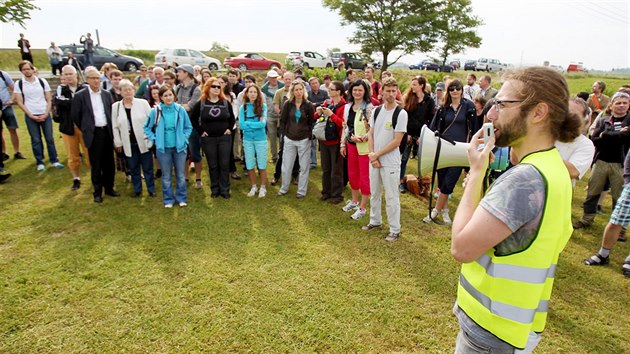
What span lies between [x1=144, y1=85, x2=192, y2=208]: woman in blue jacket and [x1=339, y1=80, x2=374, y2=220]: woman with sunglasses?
2.59 m

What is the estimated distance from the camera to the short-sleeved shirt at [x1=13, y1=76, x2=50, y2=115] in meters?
7.06

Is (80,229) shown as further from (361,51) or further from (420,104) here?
(361,51)

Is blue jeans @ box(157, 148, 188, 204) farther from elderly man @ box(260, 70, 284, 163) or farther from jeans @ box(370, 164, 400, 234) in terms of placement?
jeans @ box(370, 164, 400, 234)

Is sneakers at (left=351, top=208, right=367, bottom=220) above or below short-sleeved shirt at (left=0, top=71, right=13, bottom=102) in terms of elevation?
below

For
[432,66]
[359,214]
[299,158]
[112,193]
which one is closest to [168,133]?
[112,193]

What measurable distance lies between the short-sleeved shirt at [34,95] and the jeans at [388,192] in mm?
7024

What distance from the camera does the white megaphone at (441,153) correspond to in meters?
2.03

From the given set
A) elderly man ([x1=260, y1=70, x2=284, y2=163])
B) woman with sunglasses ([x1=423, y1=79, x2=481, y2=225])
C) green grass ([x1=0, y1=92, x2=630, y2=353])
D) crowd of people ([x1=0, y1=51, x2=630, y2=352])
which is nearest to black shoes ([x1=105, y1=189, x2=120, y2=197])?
crowd of people ([x1=0, y1=51, x2=630, y2=352])

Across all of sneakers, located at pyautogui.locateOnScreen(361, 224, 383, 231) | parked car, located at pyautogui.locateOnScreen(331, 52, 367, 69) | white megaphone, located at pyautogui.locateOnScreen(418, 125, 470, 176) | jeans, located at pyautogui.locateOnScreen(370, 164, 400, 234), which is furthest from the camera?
parked car, located at pyautogui.locateOnScreen(331, 52, 367, 69)

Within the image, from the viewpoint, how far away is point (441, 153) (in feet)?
6.80

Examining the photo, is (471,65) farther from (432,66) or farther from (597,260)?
(597,260)

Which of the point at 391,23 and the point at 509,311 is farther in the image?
the point at 391,23

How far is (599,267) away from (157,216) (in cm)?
602

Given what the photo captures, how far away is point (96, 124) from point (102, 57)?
16.0m
